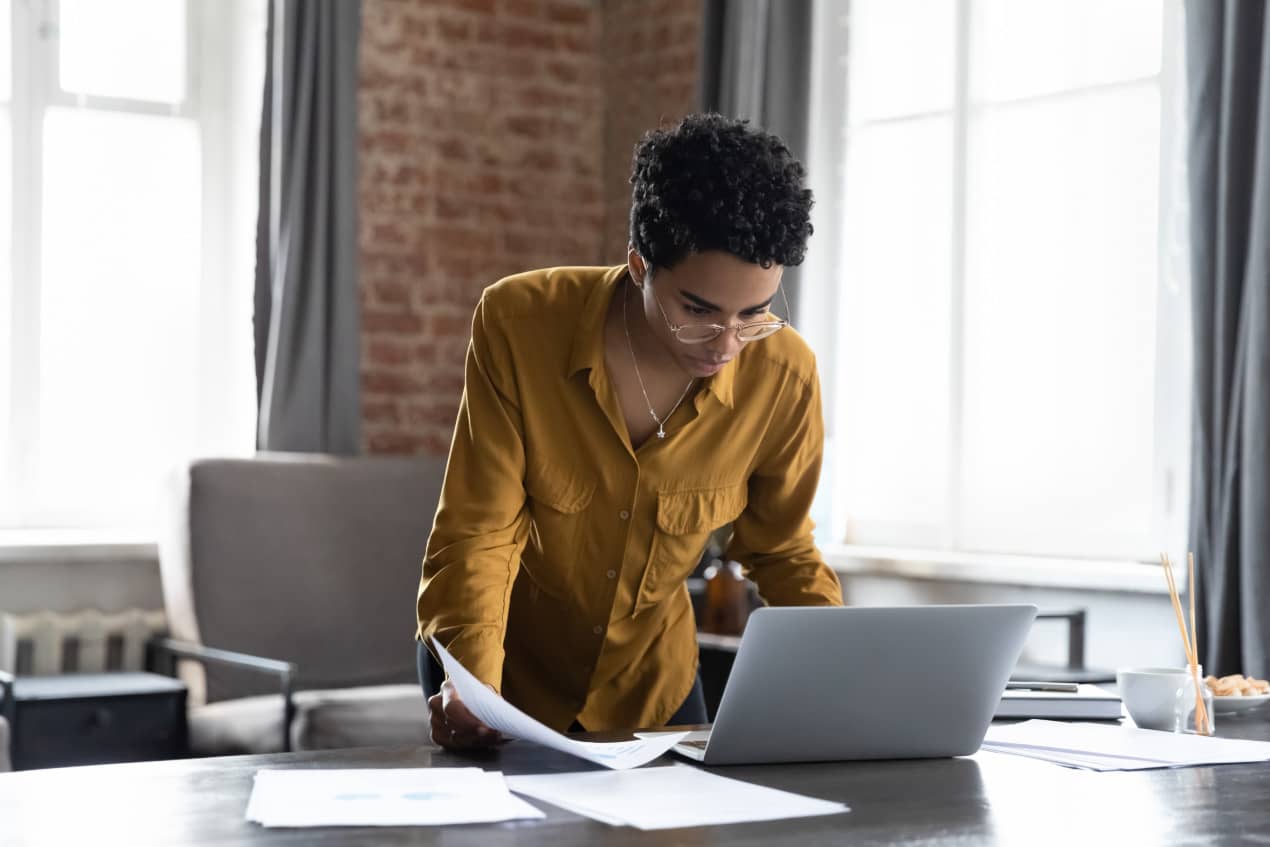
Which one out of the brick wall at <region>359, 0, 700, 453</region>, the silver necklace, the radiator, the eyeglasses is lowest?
the radiator

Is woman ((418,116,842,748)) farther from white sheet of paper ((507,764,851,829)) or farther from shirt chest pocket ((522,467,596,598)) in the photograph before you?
white sheet of paper ((507,764,851,829))

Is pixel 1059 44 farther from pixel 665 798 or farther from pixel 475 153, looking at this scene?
pixel 665 798

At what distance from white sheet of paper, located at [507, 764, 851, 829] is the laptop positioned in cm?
9

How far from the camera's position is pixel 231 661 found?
3.99 metres

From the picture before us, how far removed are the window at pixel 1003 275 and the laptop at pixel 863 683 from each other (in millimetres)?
2205

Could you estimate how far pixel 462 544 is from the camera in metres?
1.95

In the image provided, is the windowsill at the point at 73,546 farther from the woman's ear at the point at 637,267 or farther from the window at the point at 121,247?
the woman's ear at the point at 637,267

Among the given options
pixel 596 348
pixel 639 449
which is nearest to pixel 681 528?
pixel 639 449

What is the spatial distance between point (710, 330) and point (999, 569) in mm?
2387

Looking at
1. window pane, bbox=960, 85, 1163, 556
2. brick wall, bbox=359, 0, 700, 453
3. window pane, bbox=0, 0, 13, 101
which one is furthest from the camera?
brick wall, bbox=359, 0, 700, 453

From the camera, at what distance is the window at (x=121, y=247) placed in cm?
475

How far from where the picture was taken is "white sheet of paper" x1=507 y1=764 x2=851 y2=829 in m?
1.40

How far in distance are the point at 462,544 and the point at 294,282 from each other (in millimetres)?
3039

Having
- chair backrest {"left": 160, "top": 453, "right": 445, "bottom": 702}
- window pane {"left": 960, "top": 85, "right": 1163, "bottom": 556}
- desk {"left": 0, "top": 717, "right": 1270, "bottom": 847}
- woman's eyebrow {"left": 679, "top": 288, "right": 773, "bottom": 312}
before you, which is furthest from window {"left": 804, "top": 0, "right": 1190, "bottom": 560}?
desk {"left": 0, "top": 717, "right": 1270, "bottom": 847}
